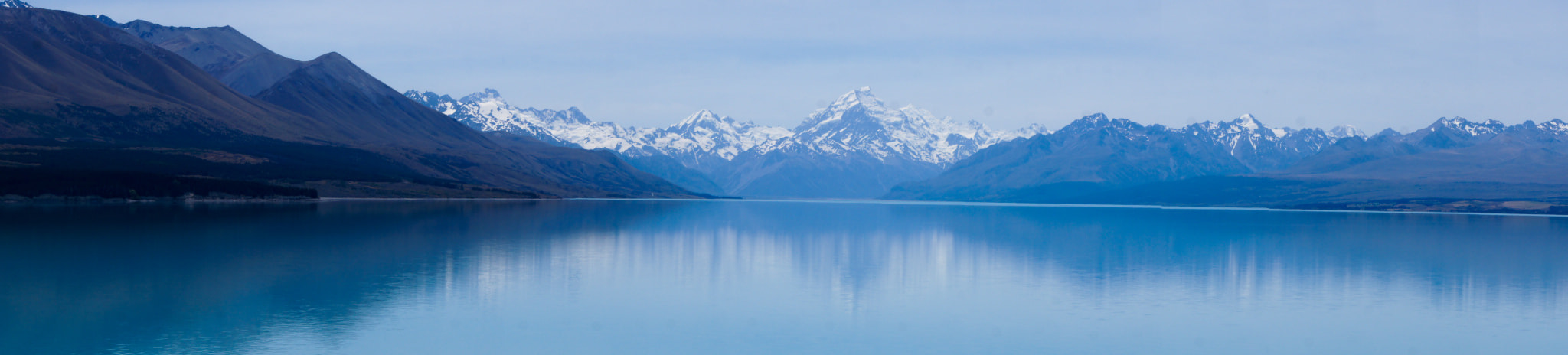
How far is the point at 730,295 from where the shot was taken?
43.1 metres

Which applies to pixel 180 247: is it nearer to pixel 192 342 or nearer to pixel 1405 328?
pixel 192 342

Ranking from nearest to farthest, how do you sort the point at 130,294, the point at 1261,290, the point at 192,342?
1. the point at 192,342
2. the point at 130,294
3. the point at 1261,290

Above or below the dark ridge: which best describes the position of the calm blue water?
below

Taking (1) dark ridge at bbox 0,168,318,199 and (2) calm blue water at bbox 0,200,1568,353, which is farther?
(1) dark ridge at bbox 0,168,318,199

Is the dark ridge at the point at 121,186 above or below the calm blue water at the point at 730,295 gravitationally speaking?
above

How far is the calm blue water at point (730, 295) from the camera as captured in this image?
31.5 meters

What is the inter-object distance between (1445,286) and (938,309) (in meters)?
26.6

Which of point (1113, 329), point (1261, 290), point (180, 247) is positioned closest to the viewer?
point (1113, 329)

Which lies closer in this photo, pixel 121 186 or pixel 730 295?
pixel 730 295

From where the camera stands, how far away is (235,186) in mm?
170250

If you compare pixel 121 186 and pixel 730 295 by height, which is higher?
pixel 121 186

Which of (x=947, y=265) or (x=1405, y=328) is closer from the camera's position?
(x=1405, y=328)

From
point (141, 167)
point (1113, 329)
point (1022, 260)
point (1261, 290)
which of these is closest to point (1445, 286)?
point (1261, 290)

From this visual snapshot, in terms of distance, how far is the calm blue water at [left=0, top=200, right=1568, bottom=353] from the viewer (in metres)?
31.5
